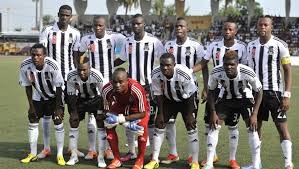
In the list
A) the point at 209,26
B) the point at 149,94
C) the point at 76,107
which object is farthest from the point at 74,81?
the point at 209,26

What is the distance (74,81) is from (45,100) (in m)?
0.62

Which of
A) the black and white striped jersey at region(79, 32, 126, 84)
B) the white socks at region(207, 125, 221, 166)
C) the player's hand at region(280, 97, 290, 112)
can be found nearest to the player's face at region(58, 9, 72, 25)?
the black and white striped jersey at region(79, 32, 126, 84)

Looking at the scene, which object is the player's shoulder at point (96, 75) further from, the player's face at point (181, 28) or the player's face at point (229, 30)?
the player's face at point (229, 30)

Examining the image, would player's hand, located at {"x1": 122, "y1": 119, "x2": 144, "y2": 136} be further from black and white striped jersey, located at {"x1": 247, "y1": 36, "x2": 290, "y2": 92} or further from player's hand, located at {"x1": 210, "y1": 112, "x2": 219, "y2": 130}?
black and white striped jersey, located at {"x1": 247, "y1": 36, "x2": 290, "y2": 92}

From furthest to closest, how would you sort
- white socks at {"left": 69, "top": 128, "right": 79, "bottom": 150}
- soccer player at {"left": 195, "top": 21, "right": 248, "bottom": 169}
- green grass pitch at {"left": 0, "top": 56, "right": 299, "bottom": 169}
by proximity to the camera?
white socks at {"left": 69, "top": 128, "right": 79, "bottom": 150} → green grass pitch at {"left": 0, "top": 56, "right": 299, "bottom": 169} → soccer player at {"left": 195, "top": 21, "right": 248, "bottom": 169}

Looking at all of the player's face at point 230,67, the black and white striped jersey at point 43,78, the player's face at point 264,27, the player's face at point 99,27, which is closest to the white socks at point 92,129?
the black and white striped jersey at point 43,78

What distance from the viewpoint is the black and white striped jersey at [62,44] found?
867cm

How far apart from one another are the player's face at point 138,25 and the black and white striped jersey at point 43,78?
4.38 feet

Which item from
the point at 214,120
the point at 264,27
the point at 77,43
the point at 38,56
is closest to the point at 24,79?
the point at 38,56

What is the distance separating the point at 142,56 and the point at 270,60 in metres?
2.05

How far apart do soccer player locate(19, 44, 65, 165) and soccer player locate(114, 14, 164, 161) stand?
3.78 ft

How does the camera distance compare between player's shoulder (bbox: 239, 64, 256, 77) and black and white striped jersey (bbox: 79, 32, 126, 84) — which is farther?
black and white striped jersey (bbox: 79, 32, 126, 84)

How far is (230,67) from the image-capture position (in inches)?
273

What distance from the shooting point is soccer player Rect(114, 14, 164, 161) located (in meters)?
8.23
